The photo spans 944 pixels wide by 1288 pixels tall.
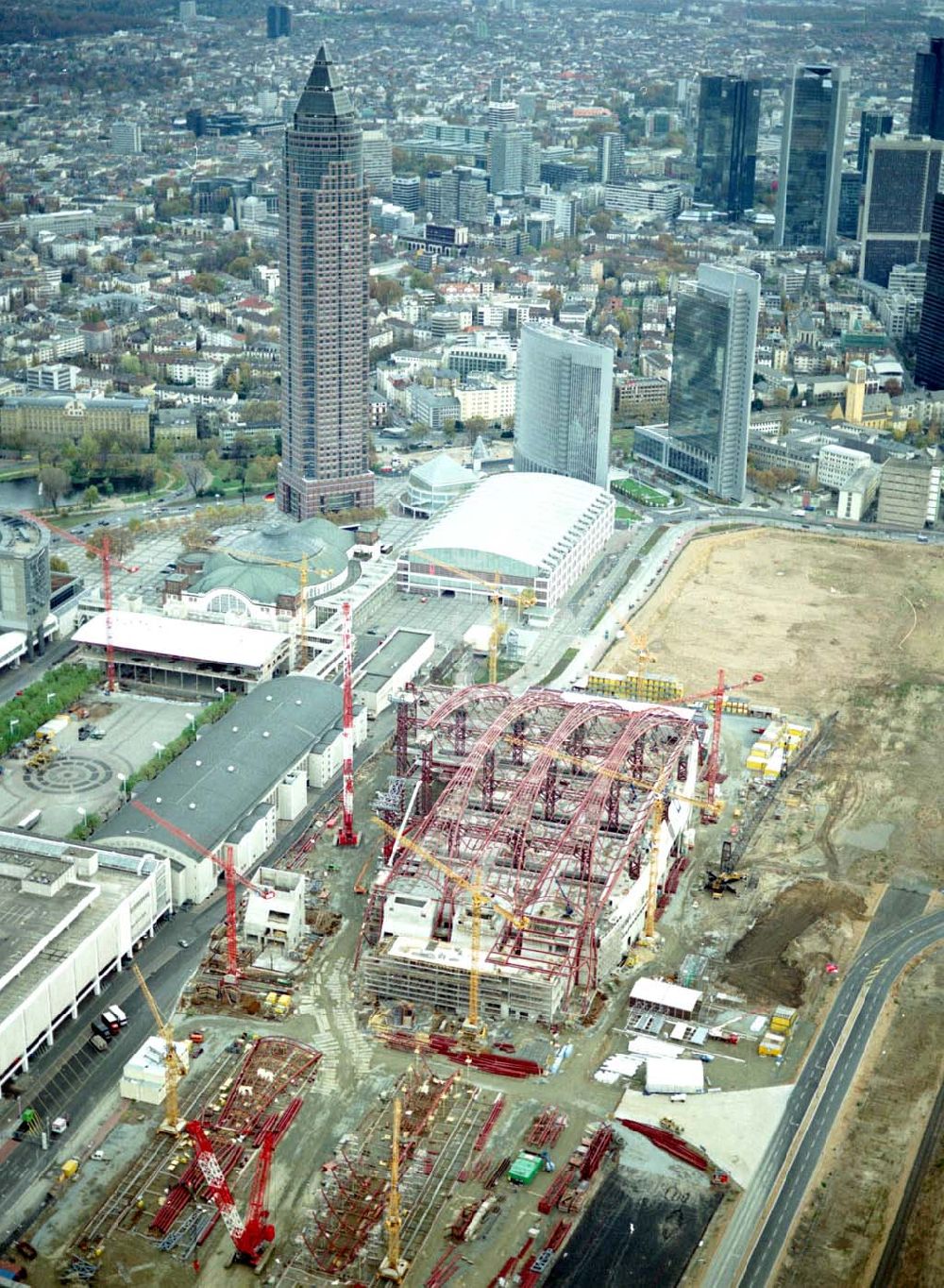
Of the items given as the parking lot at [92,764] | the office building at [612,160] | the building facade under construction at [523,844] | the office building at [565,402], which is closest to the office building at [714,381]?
the office building at [565,402]

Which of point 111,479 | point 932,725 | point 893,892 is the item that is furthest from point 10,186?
point 893,892

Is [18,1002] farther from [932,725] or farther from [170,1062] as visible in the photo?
[932,725]

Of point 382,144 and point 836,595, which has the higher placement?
point 382,144

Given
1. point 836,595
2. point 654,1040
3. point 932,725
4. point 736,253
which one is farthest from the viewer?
point 736,253

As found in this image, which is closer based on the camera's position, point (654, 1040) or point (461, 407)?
point (654, 1040)

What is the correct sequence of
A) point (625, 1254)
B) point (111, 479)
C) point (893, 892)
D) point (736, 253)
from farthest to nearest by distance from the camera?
point (736, 253) → point (111, 479) → point (893, 892) → point (625, 1254)

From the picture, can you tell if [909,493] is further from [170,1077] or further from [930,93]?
[930,93]
